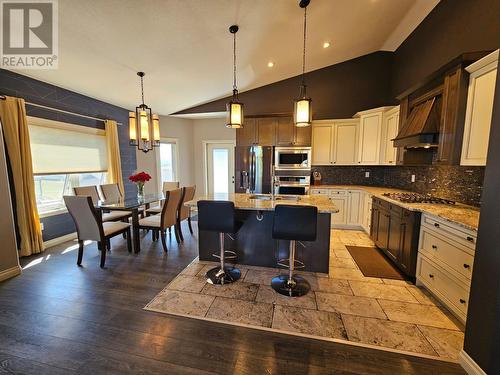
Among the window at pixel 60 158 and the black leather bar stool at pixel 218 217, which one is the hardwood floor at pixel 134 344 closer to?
the black leather bar stool at pixel 218 217

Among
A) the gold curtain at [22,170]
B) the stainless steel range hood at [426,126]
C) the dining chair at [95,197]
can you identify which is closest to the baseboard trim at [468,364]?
the stainless steel range hood at [426,126]

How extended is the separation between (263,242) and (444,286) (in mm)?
1880

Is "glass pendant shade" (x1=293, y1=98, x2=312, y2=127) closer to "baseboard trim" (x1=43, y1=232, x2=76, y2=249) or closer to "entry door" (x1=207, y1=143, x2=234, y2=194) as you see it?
"entry door" (x1=207, y1=143, x2=234, y2=194)

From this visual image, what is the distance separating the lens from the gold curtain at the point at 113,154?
4.56 metres

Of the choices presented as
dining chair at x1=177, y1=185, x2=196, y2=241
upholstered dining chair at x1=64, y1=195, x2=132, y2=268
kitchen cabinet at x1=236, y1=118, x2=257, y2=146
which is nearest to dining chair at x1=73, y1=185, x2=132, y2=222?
upholstered dining chair at x1=64, y1=195, x2=132, y2=268

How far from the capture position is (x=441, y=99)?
2.70 m

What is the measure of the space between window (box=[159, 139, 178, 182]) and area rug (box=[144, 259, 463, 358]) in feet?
13.0

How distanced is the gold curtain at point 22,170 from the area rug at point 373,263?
4788 millimetres

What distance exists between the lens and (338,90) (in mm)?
4855

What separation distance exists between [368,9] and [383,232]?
3.18 m

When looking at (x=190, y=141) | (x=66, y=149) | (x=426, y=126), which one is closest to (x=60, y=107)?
(x=66, y=149)

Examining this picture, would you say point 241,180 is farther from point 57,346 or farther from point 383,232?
point 57,346

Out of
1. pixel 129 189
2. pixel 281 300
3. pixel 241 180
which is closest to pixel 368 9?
pixel 241 180

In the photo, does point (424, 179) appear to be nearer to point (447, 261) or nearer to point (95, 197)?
point (447, 261)
